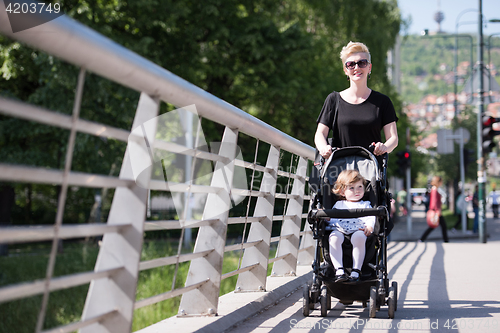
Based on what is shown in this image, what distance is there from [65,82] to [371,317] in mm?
14896

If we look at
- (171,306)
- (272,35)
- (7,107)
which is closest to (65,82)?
(171,306)

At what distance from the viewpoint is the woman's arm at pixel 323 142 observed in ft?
16.7

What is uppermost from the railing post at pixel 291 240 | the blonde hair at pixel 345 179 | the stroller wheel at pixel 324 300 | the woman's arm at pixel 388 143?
the woman's arm at pixel 388 143

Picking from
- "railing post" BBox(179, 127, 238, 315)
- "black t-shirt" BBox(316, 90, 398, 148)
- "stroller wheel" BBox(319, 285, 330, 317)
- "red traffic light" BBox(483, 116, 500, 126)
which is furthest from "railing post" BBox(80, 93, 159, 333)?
"red traffic light" BBox(483, 116, 500, 126)

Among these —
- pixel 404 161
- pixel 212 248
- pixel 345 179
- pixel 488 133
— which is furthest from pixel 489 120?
pixel 212 248

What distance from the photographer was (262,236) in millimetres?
5812

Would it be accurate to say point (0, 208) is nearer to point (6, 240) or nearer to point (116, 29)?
point (116, 29)

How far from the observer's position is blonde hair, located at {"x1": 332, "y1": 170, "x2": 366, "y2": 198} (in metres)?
4.95

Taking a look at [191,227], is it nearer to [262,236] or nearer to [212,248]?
[212,248]

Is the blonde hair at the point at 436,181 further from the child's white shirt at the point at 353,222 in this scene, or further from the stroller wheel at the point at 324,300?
the stroller wheel at the point at 324,300

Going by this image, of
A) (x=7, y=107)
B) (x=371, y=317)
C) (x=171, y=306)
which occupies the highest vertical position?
(x=7, y=107)

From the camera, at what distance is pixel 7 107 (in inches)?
80.6

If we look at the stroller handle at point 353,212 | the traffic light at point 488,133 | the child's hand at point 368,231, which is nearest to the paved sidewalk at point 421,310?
the child's hand at point 368,231

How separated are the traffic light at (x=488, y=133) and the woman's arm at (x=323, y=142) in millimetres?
13634
